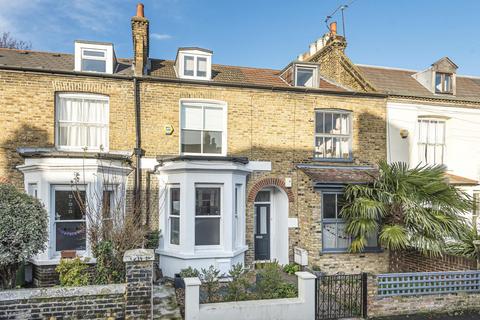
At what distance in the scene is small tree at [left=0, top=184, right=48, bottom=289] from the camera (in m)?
6.77

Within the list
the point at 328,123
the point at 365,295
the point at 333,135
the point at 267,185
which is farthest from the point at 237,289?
the point at 328,123

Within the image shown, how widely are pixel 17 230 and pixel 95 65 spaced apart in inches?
268

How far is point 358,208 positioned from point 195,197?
17.0ft

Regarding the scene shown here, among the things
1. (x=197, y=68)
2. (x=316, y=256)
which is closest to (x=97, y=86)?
(x=197, y=68)

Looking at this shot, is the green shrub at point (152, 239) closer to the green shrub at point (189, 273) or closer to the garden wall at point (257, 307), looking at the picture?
the green shrub at point (189, 273)

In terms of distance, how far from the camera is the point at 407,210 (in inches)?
420

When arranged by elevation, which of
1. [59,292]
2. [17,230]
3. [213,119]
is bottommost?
[59,292]

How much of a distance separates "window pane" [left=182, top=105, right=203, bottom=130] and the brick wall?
308 inches

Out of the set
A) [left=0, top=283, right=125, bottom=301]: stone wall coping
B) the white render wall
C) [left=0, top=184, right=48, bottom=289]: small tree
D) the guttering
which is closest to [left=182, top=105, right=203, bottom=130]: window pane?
the guttering

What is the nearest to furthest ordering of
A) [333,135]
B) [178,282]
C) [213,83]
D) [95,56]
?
[178,282] < [95,56] < [213,83] < [333,135]

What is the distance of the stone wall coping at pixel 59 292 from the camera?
20.3ft

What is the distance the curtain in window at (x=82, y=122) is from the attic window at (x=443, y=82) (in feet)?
44.3

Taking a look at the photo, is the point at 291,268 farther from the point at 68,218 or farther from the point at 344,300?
the point at 68,218

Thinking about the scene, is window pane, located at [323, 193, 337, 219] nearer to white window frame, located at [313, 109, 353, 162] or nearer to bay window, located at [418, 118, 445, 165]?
white window frame, located at [313, 109, 353, 162]
